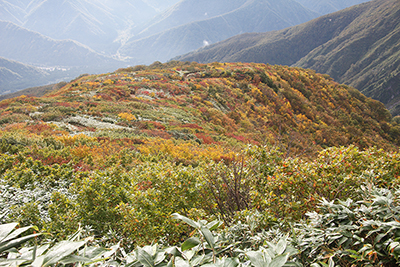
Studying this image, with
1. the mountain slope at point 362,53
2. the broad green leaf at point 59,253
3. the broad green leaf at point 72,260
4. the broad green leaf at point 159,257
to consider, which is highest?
the mountain slope at point 362,53

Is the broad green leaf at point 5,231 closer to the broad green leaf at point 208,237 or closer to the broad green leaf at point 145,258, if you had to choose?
the broad green leaf at point 145,258

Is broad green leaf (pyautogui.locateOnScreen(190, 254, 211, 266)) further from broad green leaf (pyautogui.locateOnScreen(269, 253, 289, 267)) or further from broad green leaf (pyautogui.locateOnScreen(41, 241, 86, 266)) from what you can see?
broad green leaf (pyautogui.locateOnScreen(41, 241, 86, 266))

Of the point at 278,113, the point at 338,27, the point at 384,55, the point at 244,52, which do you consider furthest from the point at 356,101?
the point at 338,27

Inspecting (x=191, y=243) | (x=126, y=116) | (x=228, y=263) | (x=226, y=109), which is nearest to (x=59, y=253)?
(x=191, y=243)

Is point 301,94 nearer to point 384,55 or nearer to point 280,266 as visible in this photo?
point 280,266

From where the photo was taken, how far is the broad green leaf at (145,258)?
0.97 metres

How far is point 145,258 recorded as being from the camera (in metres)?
1.00

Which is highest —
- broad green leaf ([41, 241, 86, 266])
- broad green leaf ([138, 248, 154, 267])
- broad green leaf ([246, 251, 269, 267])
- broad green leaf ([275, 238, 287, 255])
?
broad green leaf ([41, 241, 86, 266])

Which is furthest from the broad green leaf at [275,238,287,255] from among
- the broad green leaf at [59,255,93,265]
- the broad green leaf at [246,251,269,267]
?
the broad green leaf at [59,255,93,265]

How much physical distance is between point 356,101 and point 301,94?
10.5 metres

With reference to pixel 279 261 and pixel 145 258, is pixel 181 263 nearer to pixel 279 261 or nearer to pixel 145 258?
pixel 145 258

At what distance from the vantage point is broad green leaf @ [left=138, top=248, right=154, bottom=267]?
97cm

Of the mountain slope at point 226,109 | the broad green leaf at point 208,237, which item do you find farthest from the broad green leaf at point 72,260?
the mountain slope at point 226,109

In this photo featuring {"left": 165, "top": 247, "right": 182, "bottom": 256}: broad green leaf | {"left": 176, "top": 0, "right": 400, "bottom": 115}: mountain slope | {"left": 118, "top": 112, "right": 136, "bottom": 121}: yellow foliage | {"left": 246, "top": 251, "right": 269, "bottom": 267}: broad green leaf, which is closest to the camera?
{"left": 246, "top": 251, "right": 269, "bottom": 267}: broad green leaf
